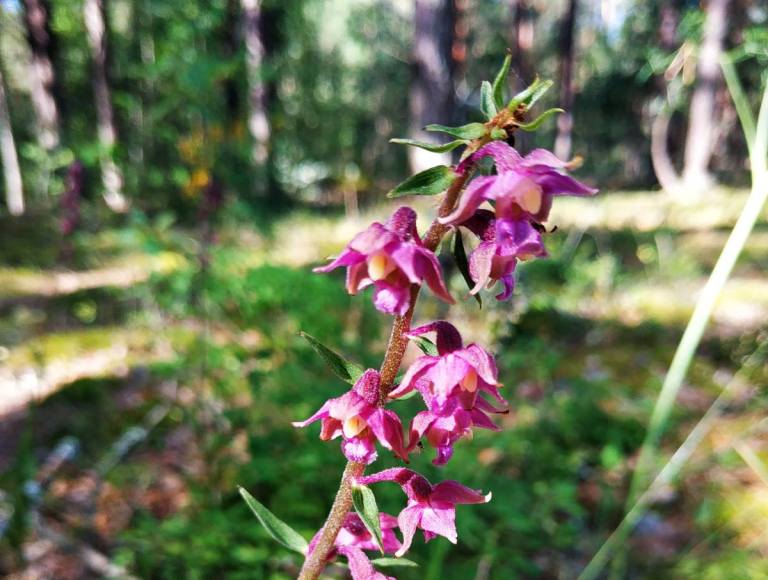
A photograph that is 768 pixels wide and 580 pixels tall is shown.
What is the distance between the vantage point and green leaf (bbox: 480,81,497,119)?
31.9 inches

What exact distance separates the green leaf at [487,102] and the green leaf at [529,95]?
42mm

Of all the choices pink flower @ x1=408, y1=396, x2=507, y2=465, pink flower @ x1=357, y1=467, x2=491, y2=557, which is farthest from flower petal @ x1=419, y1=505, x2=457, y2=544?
pink flower @ x1=408, y1=396, x2=507, y2=465

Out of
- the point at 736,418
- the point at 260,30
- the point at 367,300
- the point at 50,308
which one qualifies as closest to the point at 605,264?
the point at 736,418

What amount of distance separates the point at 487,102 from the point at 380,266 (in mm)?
283

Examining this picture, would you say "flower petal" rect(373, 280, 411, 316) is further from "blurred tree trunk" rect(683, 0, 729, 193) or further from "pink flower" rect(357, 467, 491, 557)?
"blurred tree trunk" rect(683, 0, 729, 193)

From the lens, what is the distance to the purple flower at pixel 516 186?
2.48 feet

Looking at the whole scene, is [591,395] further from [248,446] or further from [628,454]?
[248,446]

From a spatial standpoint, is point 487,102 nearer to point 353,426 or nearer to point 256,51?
point 353,426

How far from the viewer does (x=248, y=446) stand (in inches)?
97.0

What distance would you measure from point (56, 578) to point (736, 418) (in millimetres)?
3746

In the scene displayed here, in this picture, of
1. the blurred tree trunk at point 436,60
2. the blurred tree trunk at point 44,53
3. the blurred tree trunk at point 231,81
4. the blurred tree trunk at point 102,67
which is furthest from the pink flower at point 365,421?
the blurred tree trunk at point 44,53

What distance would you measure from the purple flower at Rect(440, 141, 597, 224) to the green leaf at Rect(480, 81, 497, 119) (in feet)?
0.17

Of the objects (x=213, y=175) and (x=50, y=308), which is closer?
(x=213, y=175)

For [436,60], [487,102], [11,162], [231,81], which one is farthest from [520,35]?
[487,102]
